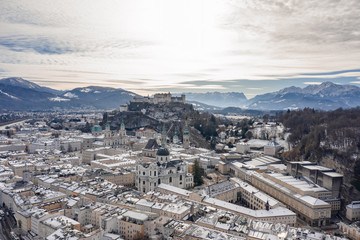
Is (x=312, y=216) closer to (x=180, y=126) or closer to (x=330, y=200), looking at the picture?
(x=330, y=200)

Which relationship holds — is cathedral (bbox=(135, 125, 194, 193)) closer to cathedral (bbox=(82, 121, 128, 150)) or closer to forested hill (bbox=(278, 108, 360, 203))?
forested hill (bbox=(278, 108, 360, 203))

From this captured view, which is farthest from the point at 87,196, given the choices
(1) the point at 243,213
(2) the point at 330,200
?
(2) the point at 330,200

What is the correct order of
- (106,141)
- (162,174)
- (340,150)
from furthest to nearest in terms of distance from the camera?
(106,141) → (340,150) → (162,174)

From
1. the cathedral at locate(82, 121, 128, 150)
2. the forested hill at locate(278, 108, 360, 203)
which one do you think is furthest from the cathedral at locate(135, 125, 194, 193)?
the cathedral at locate(82, 121, 128, 150)

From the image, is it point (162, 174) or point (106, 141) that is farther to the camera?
point (106, 141)

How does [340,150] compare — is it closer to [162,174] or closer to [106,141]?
[162,174]

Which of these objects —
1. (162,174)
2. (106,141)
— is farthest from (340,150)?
(106,141)

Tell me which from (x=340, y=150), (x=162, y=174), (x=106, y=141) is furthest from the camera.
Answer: (x=106, y=141)

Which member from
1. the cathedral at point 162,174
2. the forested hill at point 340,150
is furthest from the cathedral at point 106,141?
the forested hill at point 340,150
